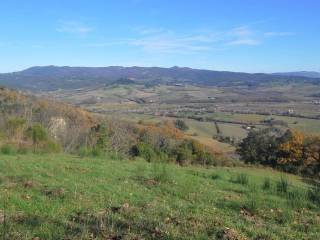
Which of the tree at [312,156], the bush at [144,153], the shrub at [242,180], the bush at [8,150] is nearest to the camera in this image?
the shrub at [242,180]

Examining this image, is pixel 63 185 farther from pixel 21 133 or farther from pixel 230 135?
pixel 230 135

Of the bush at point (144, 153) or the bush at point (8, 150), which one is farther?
the bush at point (144, 153)

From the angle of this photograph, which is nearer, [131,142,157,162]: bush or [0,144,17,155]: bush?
[0,144,17,155]: bush

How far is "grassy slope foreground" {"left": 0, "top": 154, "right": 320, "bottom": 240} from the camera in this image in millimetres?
7320

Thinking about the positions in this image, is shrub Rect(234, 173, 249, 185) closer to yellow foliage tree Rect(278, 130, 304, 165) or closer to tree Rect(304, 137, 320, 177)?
tree Rect(304, 137, 320, 177)

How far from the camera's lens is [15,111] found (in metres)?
54.0

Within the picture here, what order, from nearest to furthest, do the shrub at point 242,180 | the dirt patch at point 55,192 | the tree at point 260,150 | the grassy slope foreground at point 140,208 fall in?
the grassy slope foreground at point 140,208 < the dirt patch at point 55,192 < the shrub at point 242,180 < the tree at point 260,150

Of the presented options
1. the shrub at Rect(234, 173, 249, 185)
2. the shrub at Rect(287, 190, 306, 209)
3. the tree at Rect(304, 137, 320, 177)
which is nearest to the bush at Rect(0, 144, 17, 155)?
the shrub at Rect(234, 173, 249, 185)

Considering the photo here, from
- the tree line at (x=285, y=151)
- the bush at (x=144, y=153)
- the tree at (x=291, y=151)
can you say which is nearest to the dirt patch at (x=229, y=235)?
the bush at (x=144, y=153)

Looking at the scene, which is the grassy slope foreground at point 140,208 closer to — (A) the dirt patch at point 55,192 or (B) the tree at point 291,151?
(A) the dirt patch at point 55,192

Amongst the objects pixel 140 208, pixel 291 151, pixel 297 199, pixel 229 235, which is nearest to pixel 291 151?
pixel 291 151

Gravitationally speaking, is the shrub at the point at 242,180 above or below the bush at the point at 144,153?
above

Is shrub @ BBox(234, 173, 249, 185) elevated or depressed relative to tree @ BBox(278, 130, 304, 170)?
elevated

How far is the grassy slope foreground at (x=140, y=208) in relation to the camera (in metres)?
7.32
